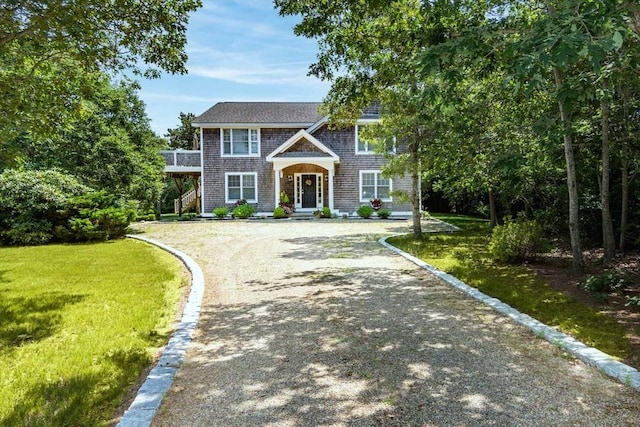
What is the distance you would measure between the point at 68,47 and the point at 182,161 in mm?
20835

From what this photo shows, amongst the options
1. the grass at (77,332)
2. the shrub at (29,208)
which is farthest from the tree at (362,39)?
the shrub at (29,208)

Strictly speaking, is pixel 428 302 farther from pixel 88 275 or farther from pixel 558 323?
pixel 88 275

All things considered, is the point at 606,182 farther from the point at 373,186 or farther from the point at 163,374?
the point at 373,186

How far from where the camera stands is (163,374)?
3.99 metres

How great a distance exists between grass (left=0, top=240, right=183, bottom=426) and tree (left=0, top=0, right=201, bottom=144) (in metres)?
3.12

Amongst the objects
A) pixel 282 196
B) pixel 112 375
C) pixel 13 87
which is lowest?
pixel 112 375

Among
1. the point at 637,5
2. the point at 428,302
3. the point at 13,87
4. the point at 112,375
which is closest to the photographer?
the point at 637,5

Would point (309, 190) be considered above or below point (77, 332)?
above

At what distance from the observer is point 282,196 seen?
2500 cm

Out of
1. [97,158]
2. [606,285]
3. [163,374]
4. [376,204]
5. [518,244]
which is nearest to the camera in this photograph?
[163,374]

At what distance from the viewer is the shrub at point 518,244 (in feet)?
31.2

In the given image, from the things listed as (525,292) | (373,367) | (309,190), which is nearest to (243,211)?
(309,190)

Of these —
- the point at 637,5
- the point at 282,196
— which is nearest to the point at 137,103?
the point at 282,196

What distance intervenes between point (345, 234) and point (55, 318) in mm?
11440
